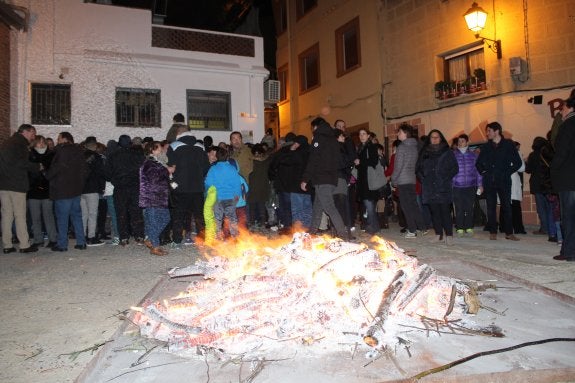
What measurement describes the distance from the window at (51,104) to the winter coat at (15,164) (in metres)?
6.52

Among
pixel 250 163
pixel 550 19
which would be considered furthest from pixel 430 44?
pixel 250 163

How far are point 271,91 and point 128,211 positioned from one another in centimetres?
1188

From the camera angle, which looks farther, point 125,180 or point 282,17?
point 282,17

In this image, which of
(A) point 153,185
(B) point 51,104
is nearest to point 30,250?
(A) point 153,185

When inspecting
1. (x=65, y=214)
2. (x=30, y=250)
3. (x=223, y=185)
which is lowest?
(x=30, y=250)

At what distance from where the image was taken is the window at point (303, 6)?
65.7 ft

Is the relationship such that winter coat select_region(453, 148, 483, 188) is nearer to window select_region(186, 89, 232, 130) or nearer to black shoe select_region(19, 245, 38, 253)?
black shoe select_region(19, 245, 38, 253)

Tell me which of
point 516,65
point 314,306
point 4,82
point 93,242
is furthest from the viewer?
point 4,82

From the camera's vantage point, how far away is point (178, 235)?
8.14 meters

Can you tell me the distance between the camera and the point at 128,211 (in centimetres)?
861

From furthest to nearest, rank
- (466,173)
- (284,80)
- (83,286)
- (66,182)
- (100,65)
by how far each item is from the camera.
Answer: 1. (284,80)
2. (100,65)
3. (466,173)
4. (66,182)
5. (83,286)

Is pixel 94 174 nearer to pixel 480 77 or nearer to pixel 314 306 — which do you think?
pixel 314 306

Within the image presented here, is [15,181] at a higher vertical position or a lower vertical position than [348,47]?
lower

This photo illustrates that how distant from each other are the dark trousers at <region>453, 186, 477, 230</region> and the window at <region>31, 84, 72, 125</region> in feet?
40.0
